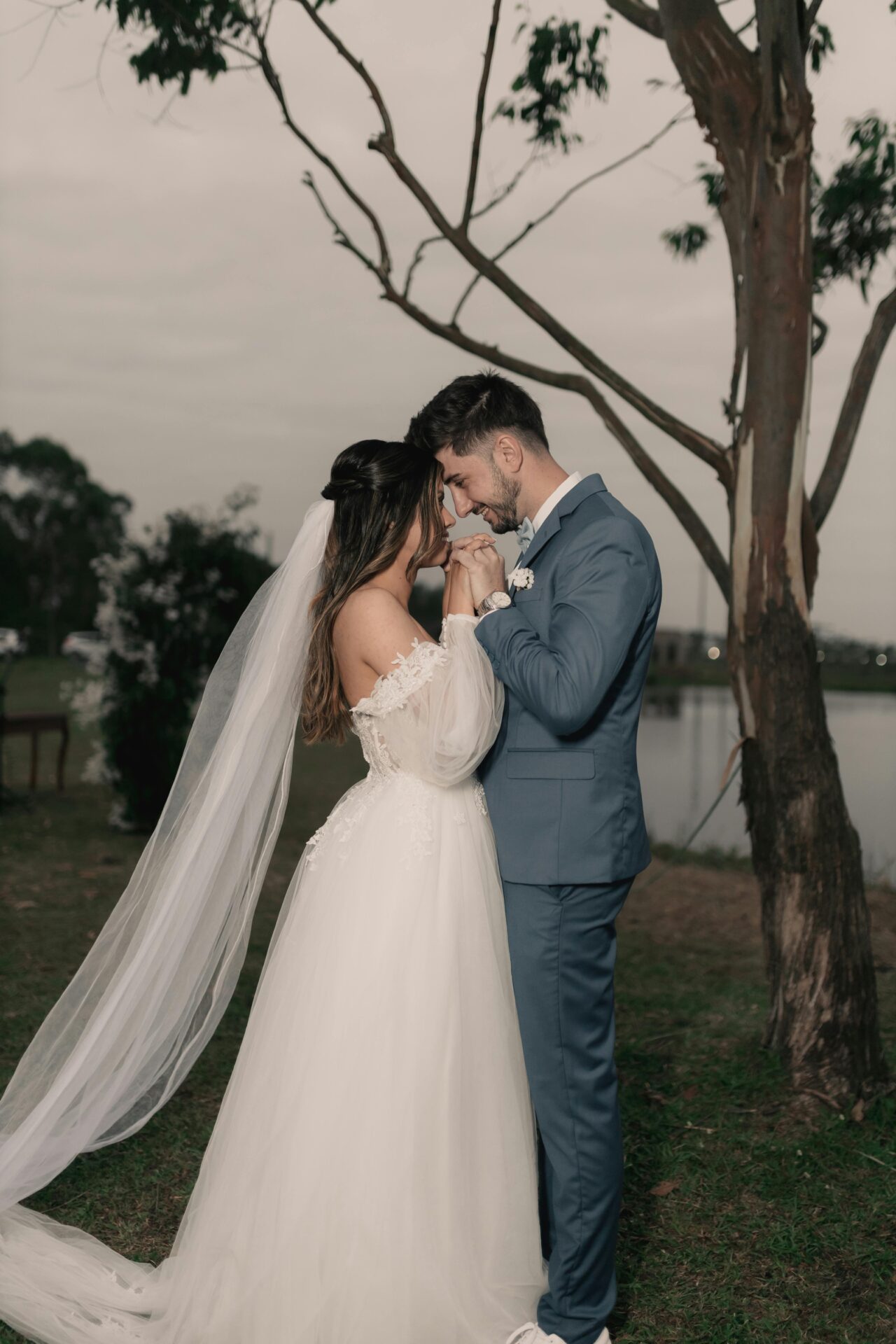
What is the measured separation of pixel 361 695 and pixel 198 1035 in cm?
105

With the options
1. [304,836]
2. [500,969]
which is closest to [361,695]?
[500,969]

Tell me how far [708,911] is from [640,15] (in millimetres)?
5602

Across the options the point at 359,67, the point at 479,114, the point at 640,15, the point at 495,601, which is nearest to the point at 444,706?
the point at 495,601

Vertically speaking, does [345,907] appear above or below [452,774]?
below

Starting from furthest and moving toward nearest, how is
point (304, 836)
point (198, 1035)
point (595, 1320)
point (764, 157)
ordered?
point (304, 836), point (764, 157), point (198, 1035), point (595, 1320)

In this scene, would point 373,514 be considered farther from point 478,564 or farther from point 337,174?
point 337,174

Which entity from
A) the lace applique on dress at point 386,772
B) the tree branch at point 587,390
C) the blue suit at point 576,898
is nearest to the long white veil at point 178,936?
the lace applique on dress at point 386,772

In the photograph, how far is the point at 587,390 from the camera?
15.3 feet

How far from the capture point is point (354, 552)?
2885 millimetres

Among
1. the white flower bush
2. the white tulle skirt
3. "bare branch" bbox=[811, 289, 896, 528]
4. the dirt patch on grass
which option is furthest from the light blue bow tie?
the white flower bush

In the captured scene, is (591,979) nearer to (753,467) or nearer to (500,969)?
(500,969)

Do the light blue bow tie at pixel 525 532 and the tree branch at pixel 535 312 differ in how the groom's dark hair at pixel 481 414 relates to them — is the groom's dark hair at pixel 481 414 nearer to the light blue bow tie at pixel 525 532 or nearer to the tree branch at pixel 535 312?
the light blue bow tie at pixel 525 532

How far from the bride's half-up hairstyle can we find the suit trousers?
0.78m

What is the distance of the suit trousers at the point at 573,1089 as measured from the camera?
2.58 meters
